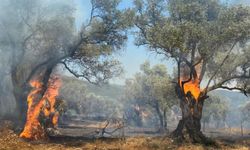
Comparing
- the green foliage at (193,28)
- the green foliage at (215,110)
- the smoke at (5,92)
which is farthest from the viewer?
the green foliage at (215,110)

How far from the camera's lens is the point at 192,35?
47.6 meters

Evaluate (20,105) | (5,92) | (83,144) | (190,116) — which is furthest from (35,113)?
(5,92)

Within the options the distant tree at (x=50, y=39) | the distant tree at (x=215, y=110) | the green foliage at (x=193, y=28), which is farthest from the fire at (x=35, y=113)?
the distant tree at (x=215, y=110)

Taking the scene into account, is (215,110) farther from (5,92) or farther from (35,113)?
(35,113)

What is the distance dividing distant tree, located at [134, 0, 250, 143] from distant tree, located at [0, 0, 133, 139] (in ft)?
16.8

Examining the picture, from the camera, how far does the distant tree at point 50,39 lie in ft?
→ 167

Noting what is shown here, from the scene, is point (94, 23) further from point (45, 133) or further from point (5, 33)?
point (45, 133)

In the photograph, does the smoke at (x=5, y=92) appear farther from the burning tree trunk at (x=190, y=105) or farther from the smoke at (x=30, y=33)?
the burning tree trunk at (x=190, y=105)

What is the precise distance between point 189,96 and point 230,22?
37.5ft

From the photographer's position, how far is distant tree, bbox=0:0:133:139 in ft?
167

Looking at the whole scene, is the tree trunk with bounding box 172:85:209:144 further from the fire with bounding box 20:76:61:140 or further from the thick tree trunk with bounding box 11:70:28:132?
the thick tree trunk with bounding box 11:70:28:132

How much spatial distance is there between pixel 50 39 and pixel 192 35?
65.4 ft

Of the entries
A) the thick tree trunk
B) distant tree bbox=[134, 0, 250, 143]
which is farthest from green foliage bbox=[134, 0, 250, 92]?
the thick tree trunk

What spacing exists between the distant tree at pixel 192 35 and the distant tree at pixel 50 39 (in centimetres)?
512
